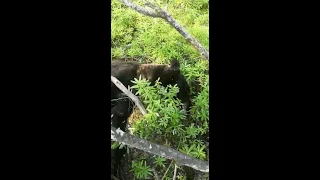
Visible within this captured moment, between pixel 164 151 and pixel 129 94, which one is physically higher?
pixel 129 94

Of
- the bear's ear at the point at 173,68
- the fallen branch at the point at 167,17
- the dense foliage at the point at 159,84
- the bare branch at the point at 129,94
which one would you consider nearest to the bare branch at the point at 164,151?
the dense foliage at the point at 159,84

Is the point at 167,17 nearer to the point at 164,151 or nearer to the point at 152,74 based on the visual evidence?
the point at 152,74

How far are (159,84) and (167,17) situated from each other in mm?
304

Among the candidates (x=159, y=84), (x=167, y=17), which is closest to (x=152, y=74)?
(x=159, y=84)

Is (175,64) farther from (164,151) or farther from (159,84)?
(164,151)

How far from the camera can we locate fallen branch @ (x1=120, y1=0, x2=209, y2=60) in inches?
74.9

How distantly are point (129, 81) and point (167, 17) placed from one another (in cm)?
34

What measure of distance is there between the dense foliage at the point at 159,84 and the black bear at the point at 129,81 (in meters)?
0.02

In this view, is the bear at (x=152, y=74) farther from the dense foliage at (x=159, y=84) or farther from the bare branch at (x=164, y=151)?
the bare branch at (x=164, y=151)

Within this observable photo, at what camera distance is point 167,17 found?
193 centimetres

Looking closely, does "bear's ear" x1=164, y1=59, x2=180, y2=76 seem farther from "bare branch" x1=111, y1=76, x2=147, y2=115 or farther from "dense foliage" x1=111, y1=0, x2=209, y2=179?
"bare branch" x1=111, y1=76, x2=147, y2=115

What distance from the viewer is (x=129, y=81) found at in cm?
186

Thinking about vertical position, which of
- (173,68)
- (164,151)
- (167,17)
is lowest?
(164,151)
